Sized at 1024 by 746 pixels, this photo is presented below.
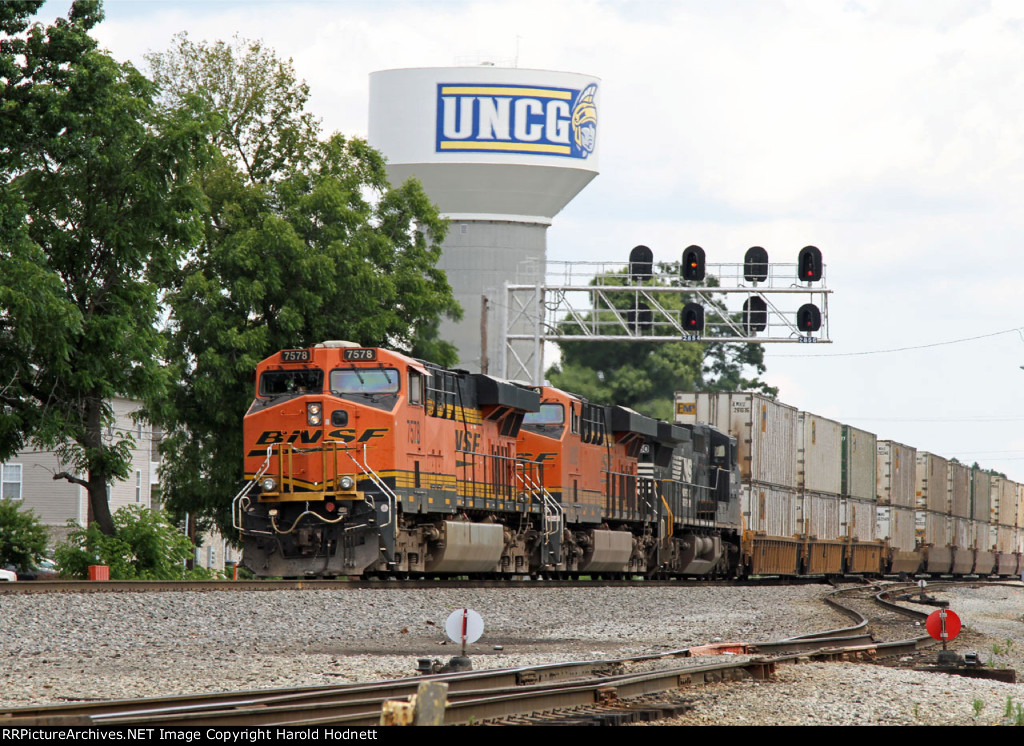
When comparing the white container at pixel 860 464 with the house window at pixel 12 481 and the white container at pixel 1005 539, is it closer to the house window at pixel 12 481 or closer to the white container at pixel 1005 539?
the white container at pixel 1005 539

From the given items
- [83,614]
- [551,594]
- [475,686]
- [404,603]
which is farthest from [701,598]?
[475,686]

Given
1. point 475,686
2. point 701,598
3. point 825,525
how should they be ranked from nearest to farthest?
point 475,686, point 701,598, point 825,525

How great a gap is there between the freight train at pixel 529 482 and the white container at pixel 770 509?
56 millimetres

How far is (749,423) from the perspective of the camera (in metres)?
36.2

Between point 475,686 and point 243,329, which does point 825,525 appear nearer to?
point 243,329

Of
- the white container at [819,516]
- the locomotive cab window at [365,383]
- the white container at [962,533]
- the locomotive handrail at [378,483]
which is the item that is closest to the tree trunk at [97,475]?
the locomotive cab window at [365,383]

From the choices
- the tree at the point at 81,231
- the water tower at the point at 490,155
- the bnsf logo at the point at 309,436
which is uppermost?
the water tower at the point at 490,155

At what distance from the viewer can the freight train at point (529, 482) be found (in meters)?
21.6

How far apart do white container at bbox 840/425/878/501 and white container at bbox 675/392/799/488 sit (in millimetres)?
4807

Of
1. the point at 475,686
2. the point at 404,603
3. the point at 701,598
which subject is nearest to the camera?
the point at 475,686

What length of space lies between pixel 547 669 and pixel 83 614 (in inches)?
242

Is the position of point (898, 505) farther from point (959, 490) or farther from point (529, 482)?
point (529, 482)

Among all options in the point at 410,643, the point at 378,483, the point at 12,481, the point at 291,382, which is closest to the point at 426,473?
the point at 378,483
